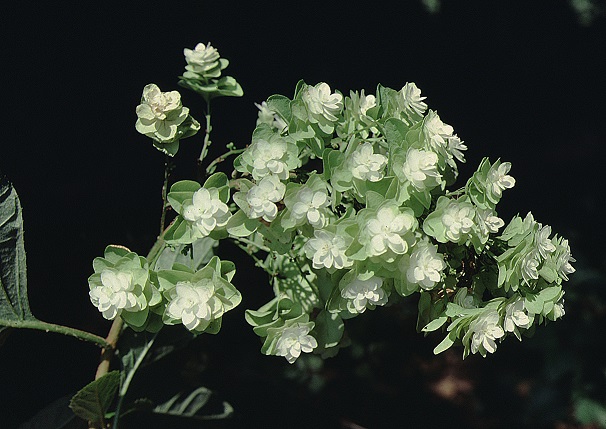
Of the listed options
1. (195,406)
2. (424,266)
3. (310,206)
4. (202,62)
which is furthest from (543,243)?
(195,406)

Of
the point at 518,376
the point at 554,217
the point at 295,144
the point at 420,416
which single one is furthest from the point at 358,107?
the point at 554,217

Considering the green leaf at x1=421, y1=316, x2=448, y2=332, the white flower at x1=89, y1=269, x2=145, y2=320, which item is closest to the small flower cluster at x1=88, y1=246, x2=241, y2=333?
the white flower at x1=89, y1=269, x2=145, y2=320

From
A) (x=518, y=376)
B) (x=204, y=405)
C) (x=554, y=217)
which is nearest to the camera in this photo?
(x=204, y=405)

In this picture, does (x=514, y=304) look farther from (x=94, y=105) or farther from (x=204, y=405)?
(x=94, y=105)

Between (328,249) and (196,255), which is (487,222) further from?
(196,255)

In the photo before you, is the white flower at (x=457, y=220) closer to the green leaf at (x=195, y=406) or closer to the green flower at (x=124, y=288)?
the green flower at (x=124, y=288)
